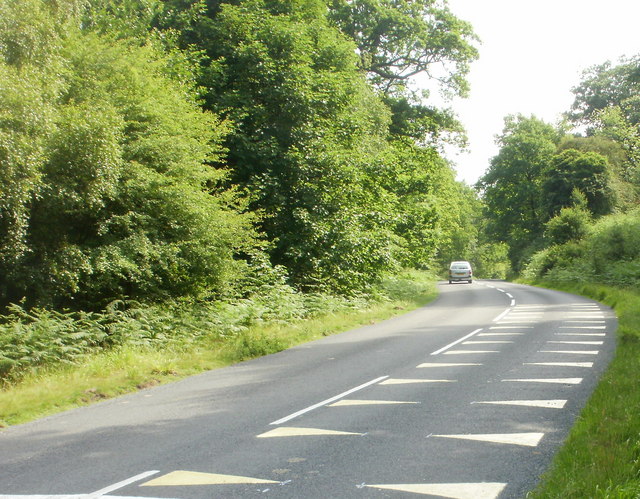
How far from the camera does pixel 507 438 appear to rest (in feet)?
22.7

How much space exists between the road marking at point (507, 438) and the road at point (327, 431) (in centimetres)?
2

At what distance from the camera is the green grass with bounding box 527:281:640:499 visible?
4.83 m

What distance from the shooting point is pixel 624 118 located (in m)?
74.2

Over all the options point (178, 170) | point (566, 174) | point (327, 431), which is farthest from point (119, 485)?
point (566, 174)

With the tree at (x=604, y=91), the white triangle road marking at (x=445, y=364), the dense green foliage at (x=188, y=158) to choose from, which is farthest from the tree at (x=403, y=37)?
the tree at (x=604, y=91)

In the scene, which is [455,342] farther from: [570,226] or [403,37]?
[570,226]

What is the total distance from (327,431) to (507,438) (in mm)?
1944

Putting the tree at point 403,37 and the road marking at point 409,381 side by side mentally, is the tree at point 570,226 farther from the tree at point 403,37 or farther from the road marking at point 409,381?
the road marking at point 409,381

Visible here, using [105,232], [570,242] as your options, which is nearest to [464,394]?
[105,232]

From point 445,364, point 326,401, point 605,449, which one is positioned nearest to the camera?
point 605,449

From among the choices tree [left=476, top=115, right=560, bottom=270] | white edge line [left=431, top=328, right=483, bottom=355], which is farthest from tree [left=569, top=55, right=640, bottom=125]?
white edge line [left=431, top=328, right=483, bottom=355]

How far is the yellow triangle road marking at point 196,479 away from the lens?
5.62 m

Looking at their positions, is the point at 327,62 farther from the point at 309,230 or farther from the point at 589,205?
the point at 589,205

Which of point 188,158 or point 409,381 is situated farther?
point 188,158
